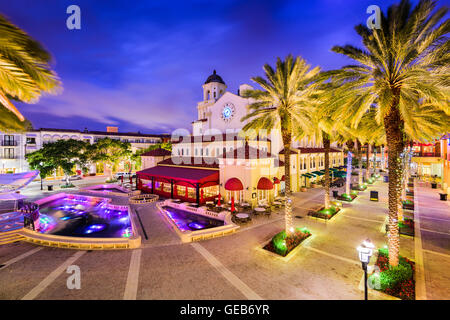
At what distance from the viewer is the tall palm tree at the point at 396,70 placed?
898 centimetres

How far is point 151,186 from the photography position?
110 ft

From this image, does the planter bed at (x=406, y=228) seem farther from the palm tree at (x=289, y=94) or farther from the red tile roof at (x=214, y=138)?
the red tile roof at (x=214, y=138)

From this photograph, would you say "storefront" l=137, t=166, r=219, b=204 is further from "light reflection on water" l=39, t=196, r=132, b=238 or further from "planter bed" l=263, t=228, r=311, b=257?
"planter bed" l=263, t=228, r=311, b=257

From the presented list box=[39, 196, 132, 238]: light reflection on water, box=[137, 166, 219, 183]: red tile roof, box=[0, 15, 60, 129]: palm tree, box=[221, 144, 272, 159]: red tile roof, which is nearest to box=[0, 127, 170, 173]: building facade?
box=[39, 196, 132, 238]: light reflection on water

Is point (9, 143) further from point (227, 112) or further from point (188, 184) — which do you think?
point (227, 112)

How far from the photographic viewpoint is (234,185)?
21.3 metres

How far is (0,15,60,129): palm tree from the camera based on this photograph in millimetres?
4168

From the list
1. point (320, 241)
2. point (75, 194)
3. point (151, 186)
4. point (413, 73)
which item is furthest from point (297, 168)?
point (75, 194)

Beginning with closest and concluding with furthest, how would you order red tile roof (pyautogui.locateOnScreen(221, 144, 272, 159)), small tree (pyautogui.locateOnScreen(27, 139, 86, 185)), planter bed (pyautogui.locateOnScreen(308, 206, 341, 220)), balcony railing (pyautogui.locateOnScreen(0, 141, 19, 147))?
planter bed (pyautogui.locateOnScreen(308, 206, 341, 220)), red tile roof (pyautogui.locateOnScreen(221, 144, 272, 159)), small tree (pyautogui.locateOnScreen(27, 139, 86, 185)), balcony railing (pyautogui.locateOnScreen(0, 141, 19, 147))

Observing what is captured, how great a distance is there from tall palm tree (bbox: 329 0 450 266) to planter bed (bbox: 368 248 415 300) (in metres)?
0.52

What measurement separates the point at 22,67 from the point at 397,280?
16.4 meters

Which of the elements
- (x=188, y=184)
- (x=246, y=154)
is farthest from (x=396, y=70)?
Result: (x=188, y=184)
